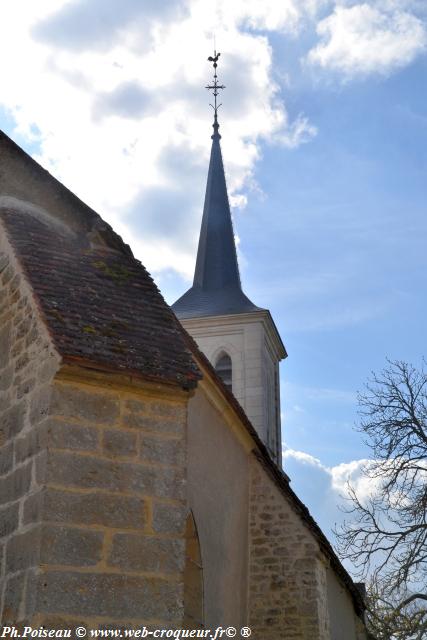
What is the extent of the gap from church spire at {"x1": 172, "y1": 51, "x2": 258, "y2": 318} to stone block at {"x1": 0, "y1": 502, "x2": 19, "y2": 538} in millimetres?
16588

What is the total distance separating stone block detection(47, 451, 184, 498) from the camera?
4.02 m

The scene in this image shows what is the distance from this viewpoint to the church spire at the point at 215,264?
69.8ft

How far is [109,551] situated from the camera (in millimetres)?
4004

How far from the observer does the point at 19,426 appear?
435cm

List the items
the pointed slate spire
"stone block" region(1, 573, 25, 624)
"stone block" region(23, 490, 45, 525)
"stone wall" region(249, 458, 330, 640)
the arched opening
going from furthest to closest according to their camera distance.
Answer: the pointed slate spire < "stone wall" region(249, 458, 330, 640) < the arched opening < "stone block" region(23, 490, 45, 525) < "stone block" region(1, 573, 25, 624)

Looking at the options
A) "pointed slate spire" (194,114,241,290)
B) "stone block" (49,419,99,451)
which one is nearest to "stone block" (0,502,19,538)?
"stone block" (49,419,99,451)

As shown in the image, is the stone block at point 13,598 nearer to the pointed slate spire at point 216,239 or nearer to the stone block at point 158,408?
the stone block at point 158,408

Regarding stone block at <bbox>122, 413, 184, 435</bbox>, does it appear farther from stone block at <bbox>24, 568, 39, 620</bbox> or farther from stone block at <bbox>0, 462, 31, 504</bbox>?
stone block at <bbox>24, 568, 39, 620</bbox>

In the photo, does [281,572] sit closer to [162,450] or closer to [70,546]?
[162,450]

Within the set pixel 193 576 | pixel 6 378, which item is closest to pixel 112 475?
pixel 6 378

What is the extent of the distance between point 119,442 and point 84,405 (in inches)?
11.0

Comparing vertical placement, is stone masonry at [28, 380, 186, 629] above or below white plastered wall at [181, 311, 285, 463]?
below

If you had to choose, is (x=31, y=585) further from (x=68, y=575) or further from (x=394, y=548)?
(x=394, y=548)

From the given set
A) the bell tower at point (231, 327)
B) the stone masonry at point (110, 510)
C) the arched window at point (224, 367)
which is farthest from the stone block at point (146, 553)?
the arched window at point (224, 367)
